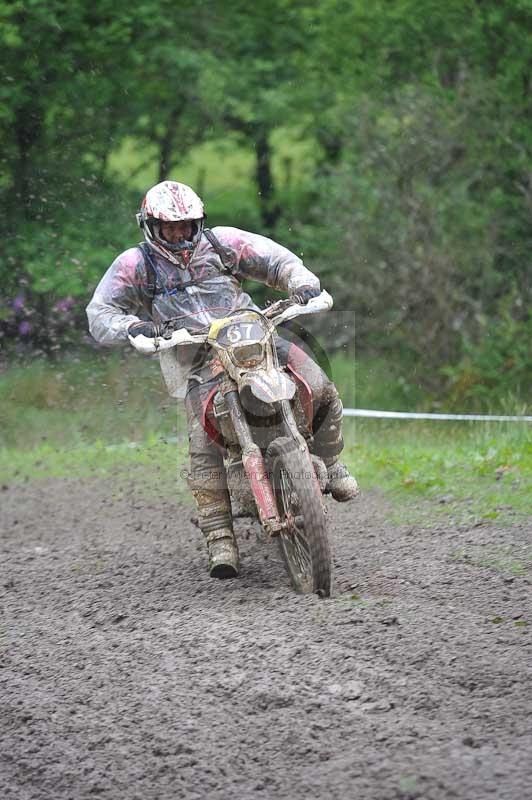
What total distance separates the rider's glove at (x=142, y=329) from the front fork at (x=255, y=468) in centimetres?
45

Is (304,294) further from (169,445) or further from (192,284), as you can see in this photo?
(169,445)

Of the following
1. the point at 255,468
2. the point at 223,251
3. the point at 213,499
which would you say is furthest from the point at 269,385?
the point at 223,251

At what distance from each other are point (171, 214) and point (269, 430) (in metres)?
1.29

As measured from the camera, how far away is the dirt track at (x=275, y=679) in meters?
4.18

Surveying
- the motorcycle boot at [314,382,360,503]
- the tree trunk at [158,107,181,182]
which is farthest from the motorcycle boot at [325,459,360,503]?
the tree trunk at [158,107,181,182]

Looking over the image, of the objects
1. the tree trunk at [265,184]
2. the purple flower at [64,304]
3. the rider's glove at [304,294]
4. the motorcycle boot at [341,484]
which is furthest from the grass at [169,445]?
the tree trunk at [265,184]

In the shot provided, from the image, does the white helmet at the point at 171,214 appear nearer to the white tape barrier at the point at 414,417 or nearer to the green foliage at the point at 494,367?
the white tape barrier at the point at 414,417

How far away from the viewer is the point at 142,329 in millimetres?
6484

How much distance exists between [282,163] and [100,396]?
7.23 metres

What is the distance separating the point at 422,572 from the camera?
6.56 m

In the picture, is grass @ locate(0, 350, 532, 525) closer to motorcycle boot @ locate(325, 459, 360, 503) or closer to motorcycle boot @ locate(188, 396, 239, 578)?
motorcycle boot @ locate(325, 459, 360, 503)

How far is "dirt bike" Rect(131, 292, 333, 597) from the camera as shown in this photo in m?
5.98

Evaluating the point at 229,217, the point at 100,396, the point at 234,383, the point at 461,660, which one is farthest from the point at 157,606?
the point at 229,217

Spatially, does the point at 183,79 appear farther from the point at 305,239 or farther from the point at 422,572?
the point at 422,572
